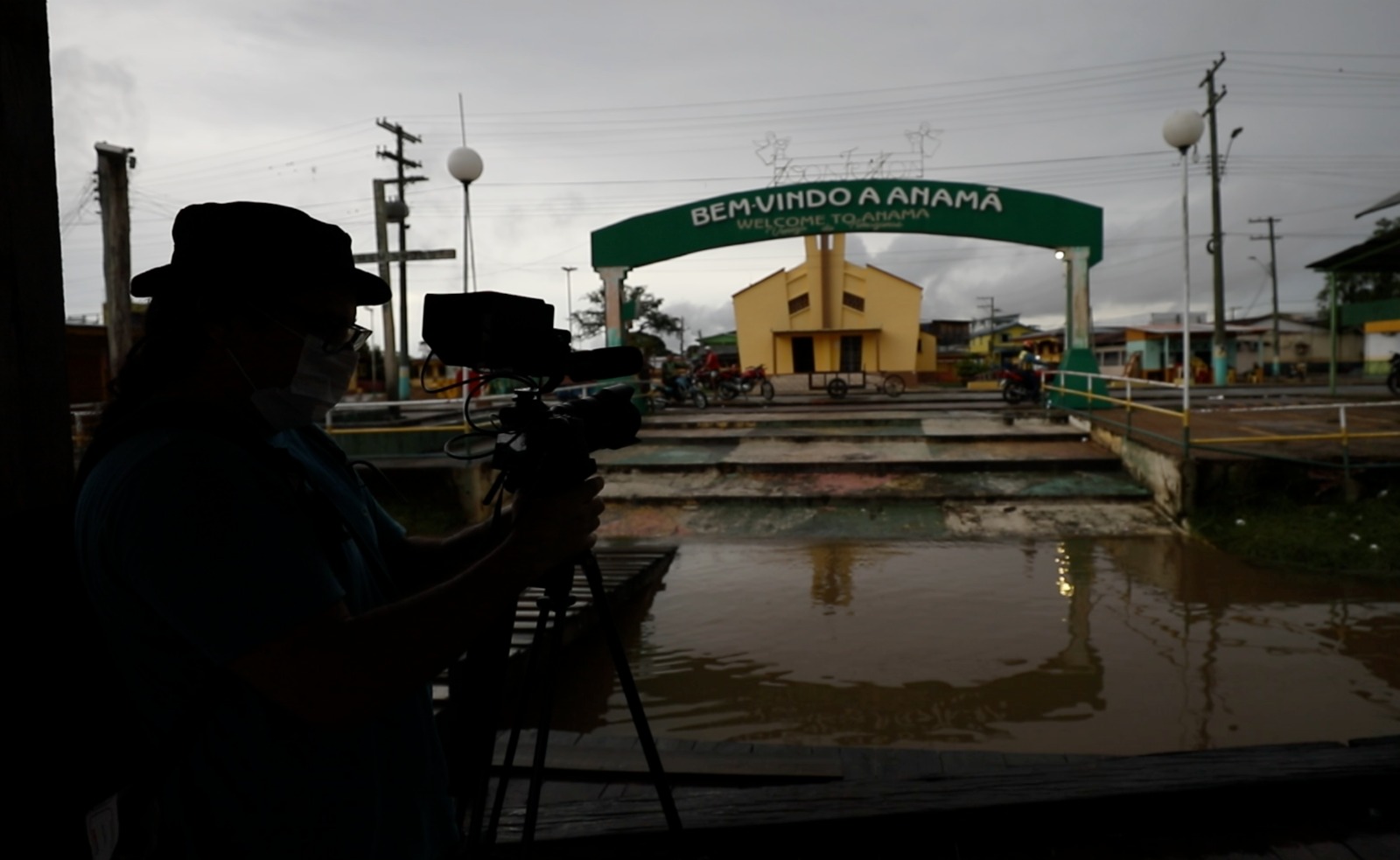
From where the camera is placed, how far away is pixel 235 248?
4.16 feet

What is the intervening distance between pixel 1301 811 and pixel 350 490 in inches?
105

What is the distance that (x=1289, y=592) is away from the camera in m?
5.96

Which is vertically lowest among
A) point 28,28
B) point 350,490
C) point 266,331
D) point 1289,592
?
point 1289,592

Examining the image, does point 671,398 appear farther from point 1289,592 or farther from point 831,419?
point 1289,592

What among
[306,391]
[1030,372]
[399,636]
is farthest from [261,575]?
[1030,372]

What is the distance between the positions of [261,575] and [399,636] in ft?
0.62

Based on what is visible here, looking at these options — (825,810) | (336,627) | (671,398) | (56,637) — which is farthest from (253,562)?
(671,398)

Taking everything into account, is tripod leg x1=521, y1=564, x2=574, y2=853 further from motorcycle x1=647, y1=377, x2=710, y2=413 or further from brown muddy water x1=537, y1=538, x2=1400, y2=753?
motorcycle x1=647, y1=377, x2=710, y2=413

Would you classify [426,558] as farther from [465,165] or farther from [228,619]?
[465,165]

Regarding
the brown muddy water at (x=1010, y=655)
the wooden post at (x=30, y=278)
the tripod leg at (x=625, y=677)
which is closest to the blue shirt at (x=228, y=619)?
the tripod leg at (x=625, y=677)

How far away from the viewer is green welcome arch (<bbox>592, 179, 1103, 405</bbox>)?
13.6m

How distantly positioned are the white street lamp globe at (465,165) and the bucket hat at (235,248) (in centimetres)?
935

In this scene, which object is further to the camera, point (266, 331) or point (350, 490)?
point (350, 490)

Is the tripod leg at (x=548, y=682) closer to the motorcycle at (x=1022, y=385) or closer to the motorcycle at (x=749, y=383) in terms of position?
the motorcycle at (x=1022, y=385)
